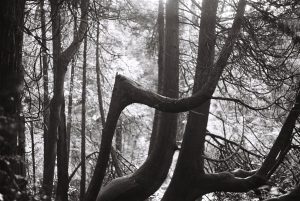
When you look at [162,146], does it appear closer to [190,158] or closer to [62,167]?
[190,158]

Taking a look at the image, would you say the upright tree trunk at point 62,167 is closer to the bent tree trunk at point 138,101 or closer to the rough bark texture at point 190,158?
the bent tree trunk at point 138,101

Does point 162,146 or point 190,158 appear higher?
point 162,146

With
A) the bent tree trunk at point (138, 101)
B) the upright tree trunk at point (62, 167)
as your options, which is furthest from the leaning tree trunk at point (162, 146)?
the upright tree trunk at point (62, 167)

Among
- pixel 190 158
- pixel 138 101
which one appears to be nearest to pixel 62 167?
pixel 190 158

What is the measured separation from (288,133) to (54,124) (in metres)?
5.61

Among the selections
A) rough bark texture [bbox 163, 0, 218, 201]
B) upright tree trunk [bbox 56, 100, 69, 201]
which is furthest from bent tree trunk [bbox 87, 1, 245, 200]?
upright tree trunk [bbox 56, 100, 69, 201]

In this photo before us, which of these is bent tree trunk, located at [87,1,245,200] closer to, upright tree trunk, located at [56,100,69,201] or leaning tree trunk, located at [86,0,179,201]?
leaning tree trunk, located at [86,0,179,201]

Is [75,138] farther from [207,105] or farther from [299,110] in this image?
[299,110]

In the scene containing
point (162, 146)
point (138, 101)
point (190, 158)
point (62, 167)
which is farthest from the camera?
point (62, 167)

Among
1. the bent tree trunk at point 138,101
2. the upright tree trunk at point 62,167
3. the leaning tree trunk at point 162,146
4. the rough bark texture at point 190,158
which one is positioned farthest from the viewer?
the upright tree trunk at point 62,167

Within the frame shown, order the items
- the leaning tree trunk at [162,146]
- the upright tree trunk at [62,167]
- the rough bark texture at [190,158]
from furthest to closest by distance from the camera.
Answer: the upright tree trunk at [62,167], the leaning tree trunk at [162,146], the rough bark texture at [190,158]

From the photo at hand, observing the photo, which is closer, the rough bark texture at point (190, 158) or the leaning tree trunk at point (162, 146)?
the rough bark texture at point (190, 158)

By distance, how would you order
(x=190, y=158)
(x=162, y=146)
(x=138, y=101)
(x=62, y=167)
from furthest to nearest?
(x=62, y=167), (x=162, y=146), (x=190, y=158), (x=138, y=101)

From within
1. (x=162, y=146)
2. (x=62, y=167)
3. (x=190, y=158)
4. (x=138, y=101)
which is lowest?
(x=62, y=167)
